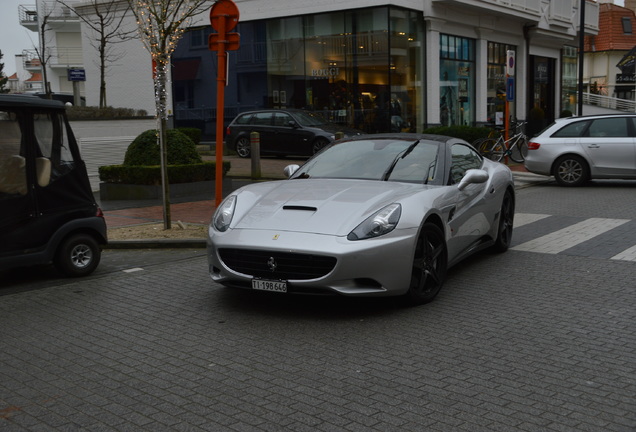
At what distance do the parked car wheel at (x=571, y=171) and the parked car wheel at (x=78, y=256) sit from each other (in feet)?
37.0

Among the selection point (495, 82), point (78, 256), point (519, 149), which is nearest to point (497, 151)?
point (519, 149)

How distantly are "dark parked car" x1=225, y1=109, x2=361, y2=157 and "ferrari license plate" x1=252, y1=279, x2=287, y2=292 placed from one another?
15.8 metres

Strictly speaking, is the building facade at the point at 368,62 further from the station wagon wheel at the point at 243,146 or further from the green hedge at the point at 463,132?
the station wagon wheel at the point at 243,146

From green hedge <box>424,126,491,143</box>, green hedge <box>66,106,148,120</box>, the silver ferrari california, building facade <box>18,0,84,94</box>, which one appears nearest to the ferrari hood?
the silver ferrari california

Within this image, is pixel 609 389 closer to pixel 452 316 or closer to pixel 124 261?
pixel 452 316

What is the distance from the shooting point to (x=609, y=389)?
175 inches

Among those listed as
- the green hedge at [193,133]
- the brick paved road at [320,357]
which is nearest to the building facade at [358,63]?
the green hedge at [193,133]

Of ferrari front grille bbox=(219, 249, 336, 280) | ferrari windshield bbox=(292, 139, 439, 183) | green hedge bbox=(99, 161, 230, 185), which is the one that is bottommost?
ferrari front grille bbox=(219, 249, 336, 280)

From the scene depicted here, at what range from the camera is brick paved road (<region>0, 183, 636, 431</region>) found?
4.10 m

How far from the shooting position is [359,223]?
6.04 metres

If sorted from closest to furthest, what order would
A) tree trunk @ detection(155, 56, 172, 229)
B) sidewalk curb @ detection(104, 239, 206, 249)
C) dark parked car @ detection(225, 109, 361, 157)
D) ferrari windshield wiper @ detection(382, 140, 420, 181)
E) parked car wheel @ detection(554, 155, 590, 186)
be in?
ferrari windshield wiper @ detection(382, 140, 420, 181) < sidewalk curb @ detection(104, 239, 206, 249) < tree trunk @ detection(155, 56, 172, 229) < parked car wheel @ detection(554, 155, 590, 186) < dark parked car @ detection(225, 109, 361, 157)

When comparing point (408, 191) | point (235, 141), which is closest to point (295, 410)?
point (408, 191)

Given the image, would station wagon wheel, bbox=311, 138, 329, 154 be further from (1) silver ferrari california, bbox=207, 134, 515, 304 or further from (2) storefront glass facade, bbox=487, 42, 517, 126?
(1) silver ferrari california, bbox=207, 134, 515, 304

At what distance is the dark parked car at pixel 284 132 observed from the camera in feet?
72.6
